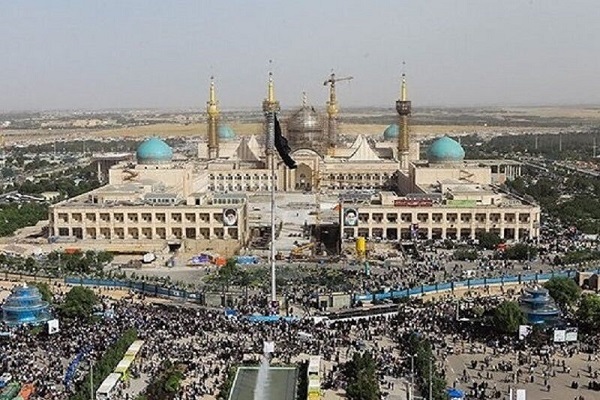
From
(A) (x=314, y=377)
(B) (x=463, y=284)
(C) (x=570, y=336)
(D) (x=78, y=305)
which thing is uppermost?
(D) (x=78, y=305)

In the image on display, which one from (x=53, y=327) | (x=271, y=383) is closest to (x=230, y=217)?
(x=53, y=327)

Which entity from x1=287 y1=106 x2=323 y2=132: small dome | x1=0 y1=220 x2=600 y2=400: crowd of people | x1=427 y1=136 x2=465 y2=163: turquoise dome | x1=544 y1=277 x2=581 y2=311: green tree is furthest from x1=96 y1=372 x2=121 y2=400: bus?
x1=287 y1=106 x2=323 y2=132: small dome

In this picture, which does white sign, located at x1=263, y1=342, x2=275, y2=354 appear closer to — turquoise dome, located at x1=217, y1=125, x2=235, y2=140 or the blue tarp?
the blue tarp

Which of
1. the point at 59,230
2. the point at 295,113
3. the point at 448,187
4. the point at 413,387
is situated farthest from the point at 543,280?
the point at 295,113

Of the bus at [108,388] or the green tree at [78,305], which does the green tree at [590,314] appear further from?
the green tree at [78,305]

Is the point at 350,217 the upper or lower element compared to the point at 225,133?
lower

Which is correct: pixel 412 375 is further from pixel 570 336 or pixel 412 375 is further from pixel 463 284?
pixel 463 284

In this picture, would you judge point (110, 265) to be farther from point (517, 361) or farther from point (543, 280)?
point (517, 361)
